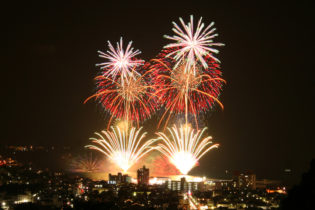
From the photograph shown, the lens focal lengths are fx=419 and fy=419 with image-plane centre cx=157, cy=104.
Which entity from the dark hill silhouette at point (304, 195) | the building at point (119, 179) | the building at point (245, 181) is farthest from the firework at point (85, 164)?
the dark hill silhouette at point (304, 195)

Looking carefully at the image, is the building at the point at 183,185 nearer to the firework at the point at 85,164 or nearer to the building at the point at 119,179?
the building at the point at 119,179

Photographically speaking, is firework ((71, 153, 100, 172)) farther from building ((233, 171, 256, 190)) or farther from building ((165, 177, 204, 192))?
building ((165, 177, 204, 192))

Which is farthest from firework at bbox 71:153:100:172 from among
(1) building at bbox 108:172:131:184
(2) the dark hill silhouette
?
(2) the dark hill silhouette

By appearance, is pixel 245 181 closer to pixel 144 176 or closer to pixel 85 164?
pixel 144 176

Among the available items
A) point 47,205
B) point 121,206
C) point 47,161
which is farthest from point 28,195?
point 47,161

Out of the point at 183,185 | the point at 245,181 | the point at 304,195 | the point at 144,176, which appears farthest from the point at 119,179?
the point at 304,195

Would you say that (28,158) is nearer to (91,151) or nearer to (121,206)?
(91,151)

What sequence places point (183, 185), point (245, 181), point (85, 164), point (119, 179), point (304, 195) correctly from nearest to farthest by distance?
point (304, 195) → point (183, 185) → point (119, 179) → point (245, 181) → point (85, 164)

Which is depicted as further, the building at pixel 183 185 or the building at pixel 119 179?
the building at pixel 119 179
